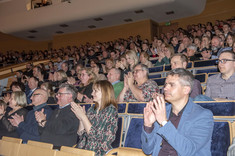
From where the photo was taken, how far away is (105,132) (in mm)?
1474

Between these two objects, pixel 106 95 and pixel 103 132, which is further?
pixel 106 95

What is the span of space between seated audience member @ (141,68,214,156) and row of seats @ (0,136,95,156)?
0.31m

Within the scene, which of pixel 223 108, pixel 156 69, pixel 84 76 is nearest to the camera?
pixel 223 108

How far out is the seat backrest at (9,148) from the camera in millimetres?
1523

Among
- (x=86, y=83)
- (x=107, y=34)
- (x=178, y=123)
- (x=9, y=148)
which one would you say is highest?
(x=107, y=34)

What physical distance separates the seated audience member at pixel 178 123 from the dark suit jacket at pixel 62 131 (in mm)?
740

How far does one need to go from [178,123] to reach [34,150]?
0.85 m

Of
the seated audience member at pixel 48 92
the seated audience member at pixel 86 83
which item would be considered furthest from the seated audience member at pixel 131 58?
the seated audience member at pixel 48 92

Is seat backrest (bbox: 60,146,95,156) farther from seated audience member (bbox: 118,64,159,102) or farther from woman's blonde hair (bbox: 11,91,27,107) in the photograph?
woman's blonde hair (bbox: 11,91,27,107)

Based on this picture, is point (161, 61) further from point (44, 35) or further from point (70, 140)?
point (44, 35)

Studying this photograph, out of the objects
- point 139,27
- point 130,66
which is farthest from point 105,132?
point 139,27

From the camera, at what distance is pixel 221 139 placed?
1178 mm

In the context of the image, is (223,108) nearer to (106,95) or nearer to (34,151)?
(106,95)

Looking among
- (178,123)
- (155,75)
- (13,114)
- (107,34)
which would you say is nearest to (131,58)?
(155,75)
